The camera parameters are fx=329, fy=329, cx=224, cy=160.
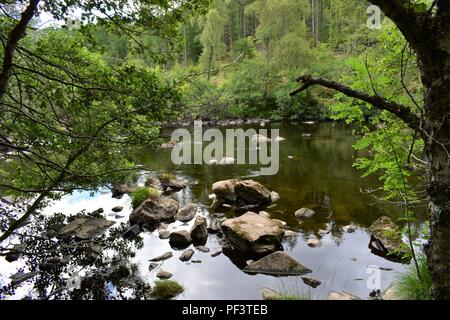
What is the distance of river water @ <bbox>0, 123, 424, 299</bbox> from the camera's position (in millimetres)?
6770

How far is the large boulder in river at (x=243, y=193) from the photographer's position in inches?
446

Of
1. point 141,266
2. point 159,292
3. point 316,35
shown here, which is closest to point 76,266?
point 141,266

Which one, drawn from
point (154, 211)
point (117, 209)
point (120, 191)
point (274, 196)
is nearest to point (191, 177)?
point (120, 191)

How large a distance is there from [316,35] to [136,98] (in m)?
44.0

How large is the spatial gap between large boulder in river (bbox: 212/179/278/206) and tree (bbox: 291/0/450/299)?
8123 millimetres

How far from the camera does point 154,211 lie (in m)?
10.4

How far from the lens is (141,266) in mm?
7684

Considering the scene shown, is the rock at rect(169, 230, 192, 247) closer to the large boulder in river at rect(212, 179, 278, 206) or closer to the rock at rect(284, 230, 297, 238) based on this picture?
the rock at rect(284, 230, 297, 238)

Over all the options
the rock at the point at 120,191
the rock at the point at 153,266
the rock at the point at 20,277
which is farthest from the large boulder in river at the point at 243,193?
the rock at the point at 20,277

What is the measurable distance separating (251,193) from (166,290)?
17.7ft

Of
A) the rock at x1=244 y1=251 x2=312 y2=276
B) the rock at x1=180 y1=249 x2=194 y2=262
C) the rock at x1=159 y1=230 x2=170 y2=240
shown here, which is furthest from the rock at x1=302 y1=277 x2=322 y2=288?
the rock at x1=159 y1=230 x2=170 y2=240

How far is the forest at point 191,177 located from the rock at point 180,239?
4 centimetres

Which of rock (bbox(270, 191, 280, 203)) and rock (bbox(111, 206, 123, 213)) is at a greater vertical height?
rock (bbox(270, 191, 280, 203))

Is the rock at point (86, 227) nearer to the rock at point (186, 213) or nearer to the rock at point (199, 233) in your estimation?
the rock at point (186, 213)
